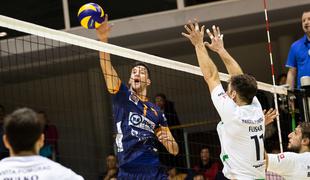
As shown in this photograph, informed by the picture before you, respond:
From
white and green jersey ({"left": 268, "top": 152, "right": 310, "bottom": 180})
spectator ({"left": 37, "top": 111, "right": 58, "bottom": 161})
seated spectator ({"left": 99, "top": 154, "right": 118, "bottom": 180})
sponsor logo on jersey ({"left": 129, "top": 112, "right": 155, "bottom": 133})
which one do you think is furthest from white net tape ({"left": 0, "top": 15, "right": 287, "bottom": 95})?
spectator ({"left": 37, "top": 111, "right": 58, "bottom": 161})

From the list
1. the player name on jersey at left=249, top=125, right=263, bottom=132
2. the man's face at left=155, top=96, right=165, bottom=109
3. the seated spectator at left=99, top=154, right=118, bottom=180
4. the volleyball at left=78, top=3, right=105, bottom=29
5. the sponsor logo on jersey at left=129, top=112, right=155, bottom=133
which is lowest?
the seated spectator at left=99, top=154, right=118, bottom=180

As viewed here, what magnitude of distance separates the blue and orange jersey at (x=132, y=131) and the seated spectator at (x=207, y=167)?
4.35 m

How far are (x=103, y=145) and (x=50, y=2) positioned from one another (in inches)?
119

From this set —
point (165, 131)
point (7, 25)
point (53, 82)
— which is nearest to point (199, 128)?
point (53, 82)

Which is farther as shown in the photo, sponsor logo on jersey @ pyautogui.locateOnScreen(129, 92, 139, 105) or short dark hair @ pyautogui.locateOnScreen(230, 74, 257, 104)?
sponsor logo on jersey @ pyautogui.locateOnScreen(129, 92, 139, 105)

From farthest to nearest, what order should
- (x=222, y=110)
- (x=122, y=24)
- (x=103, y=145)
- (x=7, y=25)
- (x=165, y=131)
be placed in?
(x=103, y=145)
(x=122, y=24)
(x=165, y=131)
(x=7, y=25)
(x=222, y=110)

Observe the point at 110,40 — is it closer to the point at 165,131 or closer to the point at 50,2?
the point at 50,2

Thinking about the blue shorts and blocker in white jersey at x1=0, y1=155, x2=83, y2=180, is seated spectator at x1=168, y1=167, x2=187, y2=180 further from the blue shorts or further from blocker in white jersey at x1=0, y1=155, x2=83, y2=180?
blocker in white jersey at x1=0, y1=155, x2=83, y2=180

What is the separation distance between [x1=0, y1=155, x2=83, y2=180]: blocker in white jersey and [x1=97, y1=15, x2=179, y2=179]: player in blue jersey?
11.2 feet

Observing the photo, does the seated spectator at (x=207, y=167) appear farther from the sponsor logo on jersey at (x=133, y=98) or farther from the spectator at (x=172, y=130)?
the sponsor logo on jersey at (x=133, y=98)

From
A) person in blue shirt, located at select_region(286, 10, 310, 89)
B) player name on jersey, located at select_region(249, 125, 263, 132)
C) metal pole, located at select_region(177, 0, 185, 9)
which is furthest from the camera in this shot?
metal pole, located at select_region(177, 0, 185, 9)

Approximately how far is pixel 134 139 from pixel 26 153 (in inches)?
138

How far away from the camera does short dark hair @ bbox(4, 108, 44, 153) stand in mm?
4477

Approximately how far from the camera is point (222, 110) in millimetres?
6672
